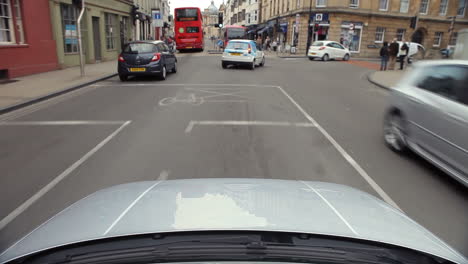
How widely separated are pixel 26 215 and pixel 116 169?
57.0 inches

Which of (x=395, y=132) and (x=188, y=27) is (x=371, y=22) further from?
(x=395, y=132)

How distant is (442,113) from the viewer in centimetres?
483

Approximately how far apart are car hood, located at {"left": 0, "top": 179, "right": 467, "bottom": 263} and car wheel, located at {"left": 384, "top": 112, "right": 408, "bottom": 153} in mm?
4148

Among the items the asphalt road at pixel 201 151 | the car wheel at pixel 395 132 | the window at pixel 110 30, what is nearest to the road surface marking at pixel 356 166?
the asphalt road at pixel 201 151

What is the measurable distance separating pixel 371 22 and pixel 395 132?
123 feet

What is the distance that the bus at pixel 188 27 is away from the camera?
1407 inches

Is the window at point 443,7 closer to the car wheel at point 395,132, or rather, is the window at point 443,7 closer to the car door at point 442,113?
the car wheel at point 395,132

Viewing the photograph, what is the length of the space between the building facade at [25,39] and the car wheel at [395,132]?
13.7 meters

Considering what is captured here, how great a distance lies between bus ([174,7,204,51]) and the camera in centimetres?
3575

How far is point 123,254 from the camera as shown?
4.73 ft

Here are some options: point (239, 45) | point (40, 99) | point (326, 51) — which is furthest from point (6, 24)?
point (326, 51)

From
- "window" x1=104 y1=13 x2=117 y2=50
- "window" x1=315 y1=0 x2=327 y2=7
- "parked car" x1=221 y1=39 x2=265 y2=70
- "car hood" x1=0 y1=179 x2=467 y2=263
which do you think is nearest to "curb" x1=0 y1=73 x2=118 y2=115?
"car hood" x1=0 y1=179 x2=467 y2=263

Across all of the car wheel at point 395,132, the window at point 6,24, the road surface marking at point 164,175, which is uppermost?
the window at point 6,24

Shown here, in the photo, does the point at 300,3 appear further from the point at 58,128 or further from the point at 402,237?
the point at 402,237
